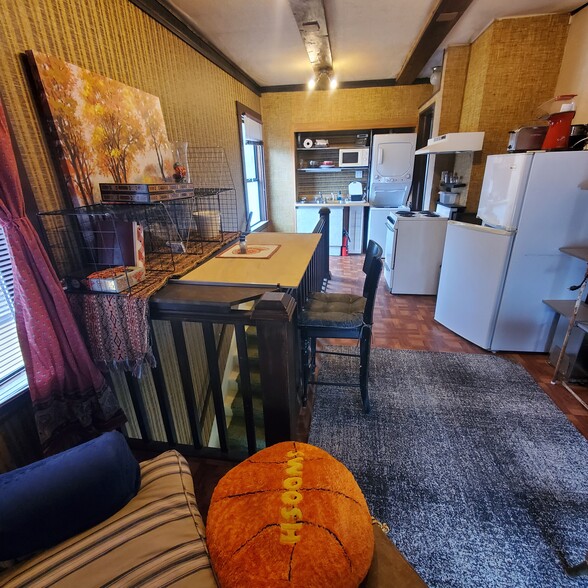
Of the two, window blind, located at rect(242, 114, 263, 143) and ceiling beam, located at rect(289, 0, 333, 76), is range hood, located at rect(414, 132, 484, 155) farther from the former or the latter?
window blind, located at rect(242, 114, 263, 143)

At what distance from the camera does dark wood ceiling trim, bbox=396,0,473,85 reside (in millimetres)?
2309

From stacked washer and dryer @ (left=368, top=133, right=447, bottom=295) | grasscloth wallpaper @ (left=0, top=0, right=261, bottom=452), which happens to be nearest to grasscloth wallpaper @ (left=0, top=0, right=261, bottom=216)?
grasscloth wallpaper @ (left=0, top=0, right=261, bottom=452)

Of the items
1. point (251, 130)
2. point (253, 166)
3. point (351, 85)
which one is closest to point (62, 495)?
point (251, 130)

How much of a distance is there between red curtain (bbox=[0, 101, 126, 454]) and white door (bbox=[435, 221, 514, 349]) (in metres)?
2.66

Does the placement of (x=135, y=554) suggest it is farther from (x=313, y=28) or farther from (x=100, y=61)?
Answer: (x=313, y=28)

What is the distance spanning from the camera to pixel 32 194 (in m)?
1.20

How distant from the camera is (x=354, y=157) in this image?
5.16 meters

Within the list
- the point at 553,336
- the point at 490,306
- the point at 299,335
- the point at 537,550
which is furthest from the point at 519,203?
the point at 537,550

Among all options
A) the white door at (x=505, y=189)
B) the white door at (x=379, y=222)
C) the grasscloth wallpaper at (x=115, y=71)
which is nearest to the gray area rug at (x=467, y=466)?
the white door at (x=505, y=189)

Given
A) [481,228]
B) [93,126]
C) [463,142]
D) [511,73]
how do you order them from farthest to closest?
[463,142], [511,73], [481,228], [93,126]

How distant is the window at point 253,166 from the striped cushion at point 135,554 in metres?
3.68

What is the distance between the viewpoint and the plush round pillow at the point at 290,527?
0.70 m

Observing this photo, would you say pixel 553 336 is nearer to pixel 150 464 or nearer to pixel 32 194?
pixel 150 464

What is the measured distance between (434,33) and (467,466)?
3368mm
